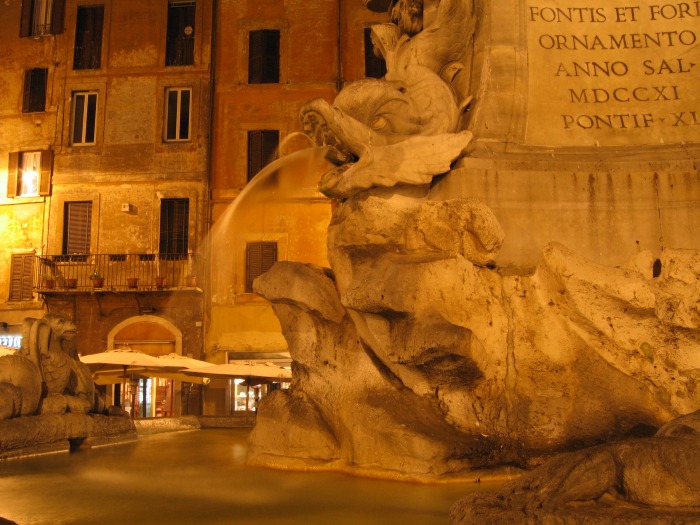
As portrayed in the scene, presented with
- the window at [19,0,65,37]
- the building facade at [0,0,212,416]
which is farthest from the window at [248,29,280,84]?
the window at [19,0,65,37]

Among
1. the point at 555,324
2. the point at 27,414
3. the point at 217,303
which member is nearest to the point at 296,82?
the point at 217,303

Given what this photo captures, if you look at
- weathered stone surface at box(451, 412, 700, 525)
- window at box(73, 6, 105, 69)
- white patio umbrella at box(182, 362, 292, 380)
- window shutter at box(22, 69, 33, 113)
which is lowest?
weathered stone surface at box(451, 412, 700, 525)

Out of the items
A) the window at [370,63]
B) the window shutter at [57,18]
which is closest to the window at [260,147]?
the window at [370,63]

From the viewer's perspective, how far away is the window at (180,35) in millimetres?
23156

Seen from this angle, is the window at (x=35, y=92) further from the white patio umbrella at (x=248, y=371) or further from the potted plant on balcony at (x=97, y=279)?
the white patio umbrella at (x=248, y=371)

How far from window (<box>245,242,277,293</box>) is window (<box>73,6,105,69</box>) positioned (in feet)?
24.3

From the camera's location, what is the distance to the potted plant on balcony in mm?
21000

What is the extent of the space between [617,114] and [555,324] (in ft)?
5.25

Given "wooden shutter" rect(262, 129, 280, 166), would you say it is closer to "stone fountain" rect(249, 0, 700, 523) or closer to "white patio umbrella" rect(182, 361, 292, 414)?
"white patio umbrella" rect(182, 361, 292, 414)

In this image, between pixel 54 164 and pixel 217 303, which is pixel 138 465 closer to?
pixel 217 303

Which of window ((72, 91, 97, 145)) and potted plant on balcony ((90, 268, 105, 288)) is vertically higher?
window ((72, 91, 97, 145))

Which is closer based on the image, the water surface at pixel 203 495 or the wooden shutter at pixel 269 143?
the water surface at pixel 203 495

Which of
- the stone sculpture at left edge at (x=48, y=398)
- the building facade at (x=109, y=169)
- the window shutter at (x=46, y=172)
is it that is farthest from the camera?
the window shutter at (x=46, y=172)

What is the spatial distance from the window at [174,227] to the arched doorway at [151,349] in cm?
193
